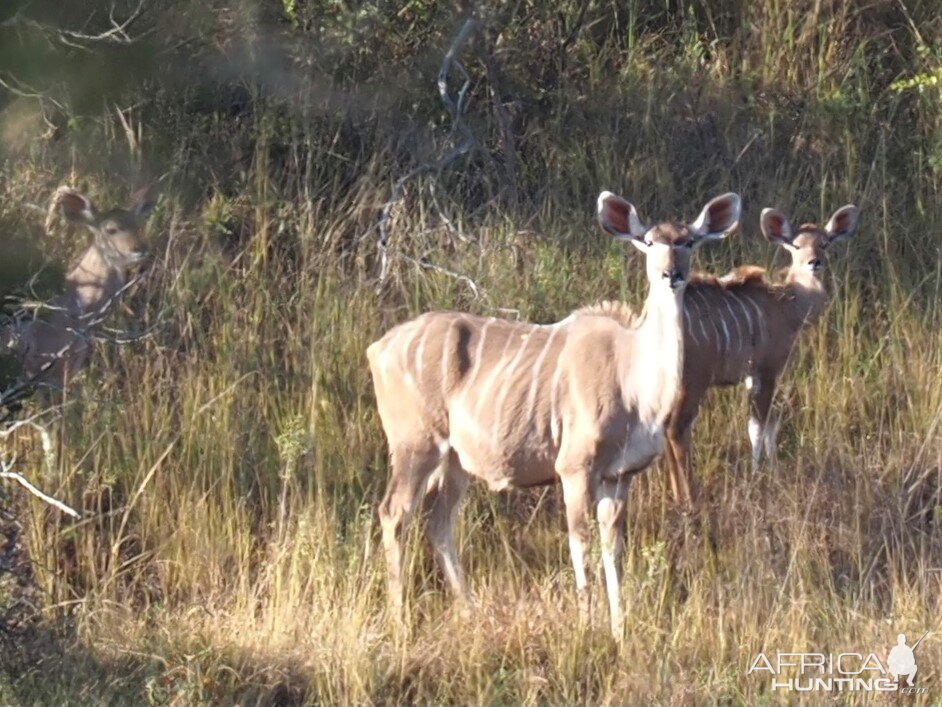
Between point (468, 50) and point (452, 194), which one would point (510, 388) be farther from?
point (468, 50)

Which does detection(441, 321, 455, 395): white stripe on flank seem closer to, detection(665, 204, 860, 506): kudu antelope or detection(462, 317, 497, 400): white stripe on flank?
detection(462, 317, 497, 400): white stripe on flank

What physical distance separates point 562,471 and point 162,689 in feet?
4.78

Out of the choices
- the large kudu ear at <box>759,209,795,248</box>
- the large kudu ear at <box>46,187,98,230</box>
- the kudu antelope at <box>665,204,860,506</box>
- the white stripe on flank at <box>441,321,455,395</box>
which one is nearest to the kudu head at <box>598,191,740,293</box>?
the white stripe on flank at <box>441,321,455,395</box>

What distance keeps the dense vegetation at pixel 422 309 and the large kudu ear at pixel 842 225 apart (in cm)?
29

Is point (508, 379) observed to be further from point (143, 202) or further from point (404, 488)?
point (143, 202)

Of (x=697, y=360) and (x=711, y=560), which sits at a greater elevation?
(x=697, y=360)

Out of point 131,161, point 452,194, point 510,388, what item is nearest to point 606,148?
point 452,194

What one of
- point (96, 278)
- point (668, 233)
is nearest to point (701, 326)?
point (668, 233)

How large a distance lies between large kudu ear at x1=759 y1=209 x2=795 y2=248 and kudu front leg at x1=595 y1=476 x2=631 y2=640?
214 cm

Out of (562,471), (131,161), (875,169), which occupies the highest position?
(131,161)

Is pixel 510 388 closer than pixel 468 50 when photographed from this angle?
Yes

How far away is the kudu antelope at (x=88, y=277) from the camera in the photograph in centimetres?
646

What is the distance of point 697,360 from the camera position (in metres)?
6.85

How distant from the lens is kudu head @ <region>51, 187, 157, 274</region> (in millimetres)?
6698
